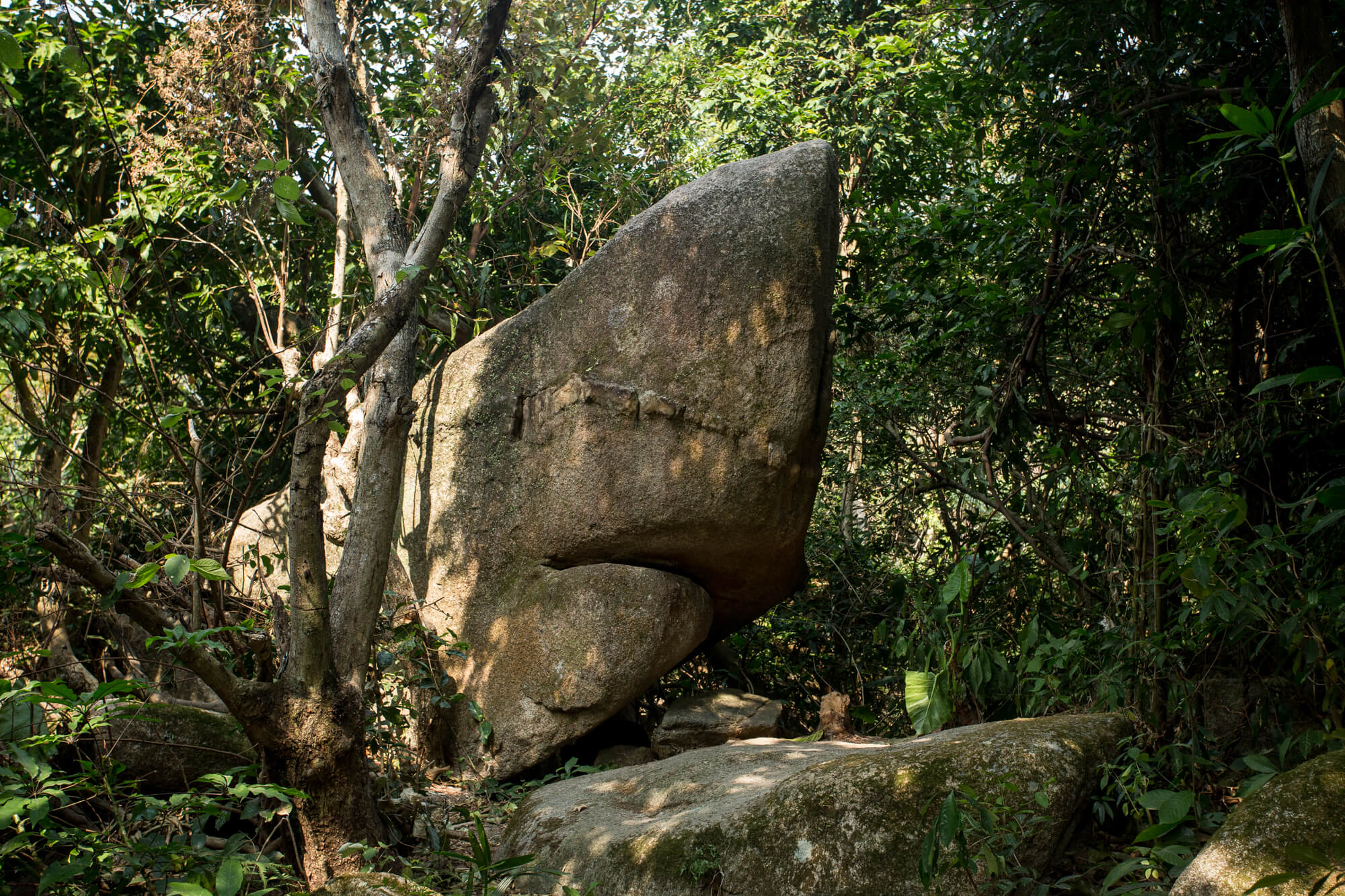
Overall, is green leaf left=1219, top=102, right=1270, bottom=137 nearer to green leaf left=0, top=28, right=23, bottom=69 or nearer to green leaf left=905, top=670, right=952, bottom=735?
green leaf left=0, top=28, right=23, bottom=69

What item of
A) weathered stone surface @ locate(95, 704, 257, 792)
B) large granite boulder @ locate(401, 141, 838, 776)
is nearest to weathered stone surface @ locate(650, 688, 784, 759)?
large granite boulder @ locate(401, 141, 838, 776)

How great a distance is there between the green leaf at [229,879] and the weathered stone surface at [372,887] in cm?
20

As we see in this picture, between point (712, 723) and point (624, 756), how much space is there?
1.98 ft

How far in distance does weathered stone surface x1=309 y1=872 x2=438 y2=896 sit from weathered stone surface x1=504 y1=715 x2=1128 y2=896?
1294 millimetres

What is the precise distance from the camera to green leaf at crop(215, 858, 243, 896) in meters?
2.35

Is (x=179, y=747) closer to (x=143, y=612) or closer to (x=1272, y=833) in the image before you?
(x=143, y=612)

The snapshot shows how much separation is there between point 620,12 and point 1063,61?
483cm

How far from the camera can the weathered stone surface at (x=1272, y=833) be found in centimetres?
238

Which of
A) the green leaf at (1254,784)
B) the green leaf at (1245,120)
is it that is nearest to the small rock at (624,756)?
the green leaf at (1254,784)

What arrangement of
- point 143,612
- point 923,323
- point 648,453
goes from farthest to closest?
point 923,323 → point 648,453 → point 143,612

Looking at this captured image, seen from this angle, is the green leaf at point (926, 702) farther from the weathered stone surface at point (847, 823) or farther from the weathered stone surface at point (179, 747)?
the weathered stone surface at point (179, 747)

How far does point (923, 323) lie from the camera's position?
21.9 feet

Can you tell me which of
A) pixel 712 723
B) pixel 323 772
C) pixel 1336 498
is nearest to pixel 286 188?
pixel 323 772

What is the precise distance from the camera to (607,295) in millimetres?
5914
